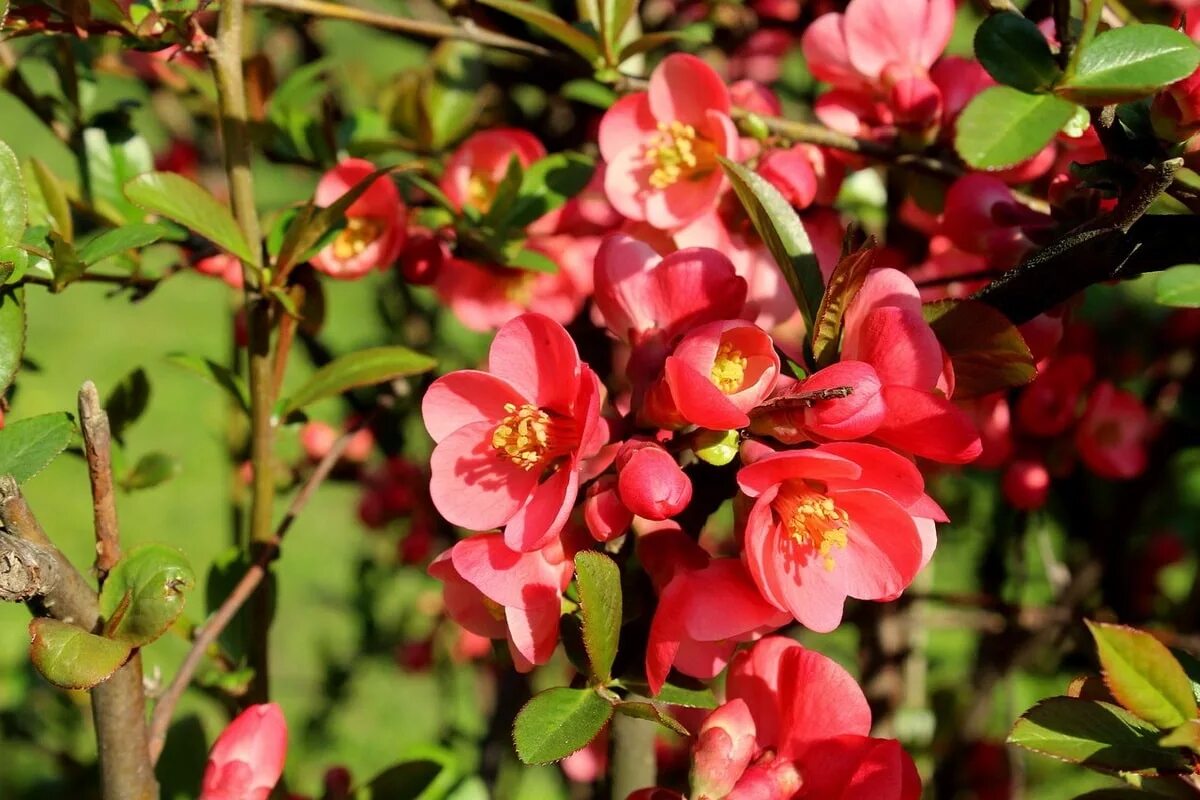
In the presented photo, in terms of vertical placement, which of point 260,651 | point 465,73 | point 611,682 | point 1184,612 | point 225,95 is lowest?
point 1184,612

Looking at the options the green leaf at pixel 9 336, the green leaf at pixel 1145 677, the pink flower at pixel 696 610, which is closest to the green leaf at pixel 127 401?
the green leaf at pixel 9 336

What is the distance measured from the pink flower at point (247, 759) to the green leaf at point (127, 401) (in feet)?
1.15

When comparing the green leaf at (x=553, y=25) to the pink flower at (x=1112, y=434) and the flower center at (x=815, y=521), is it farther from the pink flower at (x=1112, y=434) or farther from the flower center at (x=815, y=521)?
the pink flower at (x=1112, y=434)

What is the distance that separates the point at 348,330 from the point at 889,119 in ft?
12.7

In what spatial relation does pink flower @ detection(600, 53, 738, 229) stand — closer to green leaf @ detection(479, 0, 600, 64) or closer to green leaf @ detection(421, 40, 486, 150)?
green leaf @ detection(479, 0, 600, 64)

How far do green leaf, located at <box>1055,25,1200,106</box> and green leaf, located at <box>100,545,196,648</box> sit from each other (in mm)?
526

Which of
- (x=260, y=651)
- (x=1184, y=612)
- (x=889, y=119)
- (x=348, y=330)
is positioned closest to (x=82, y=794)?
(x=260, y=651)

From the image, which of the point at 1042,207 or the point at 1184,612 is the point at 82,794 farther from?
the point at 1184,612

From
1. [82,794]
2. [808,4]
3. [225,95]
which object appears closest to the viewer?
[225,95]

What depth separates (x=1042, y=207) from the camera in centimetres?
85

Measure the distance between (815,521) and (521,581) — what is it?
17 cm

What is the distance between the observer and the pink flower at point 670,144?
855 millimetres

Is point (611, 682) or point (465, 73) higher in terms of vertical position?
point (465, 73)

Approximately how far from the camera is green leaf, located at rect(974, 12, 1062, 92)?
610mm
